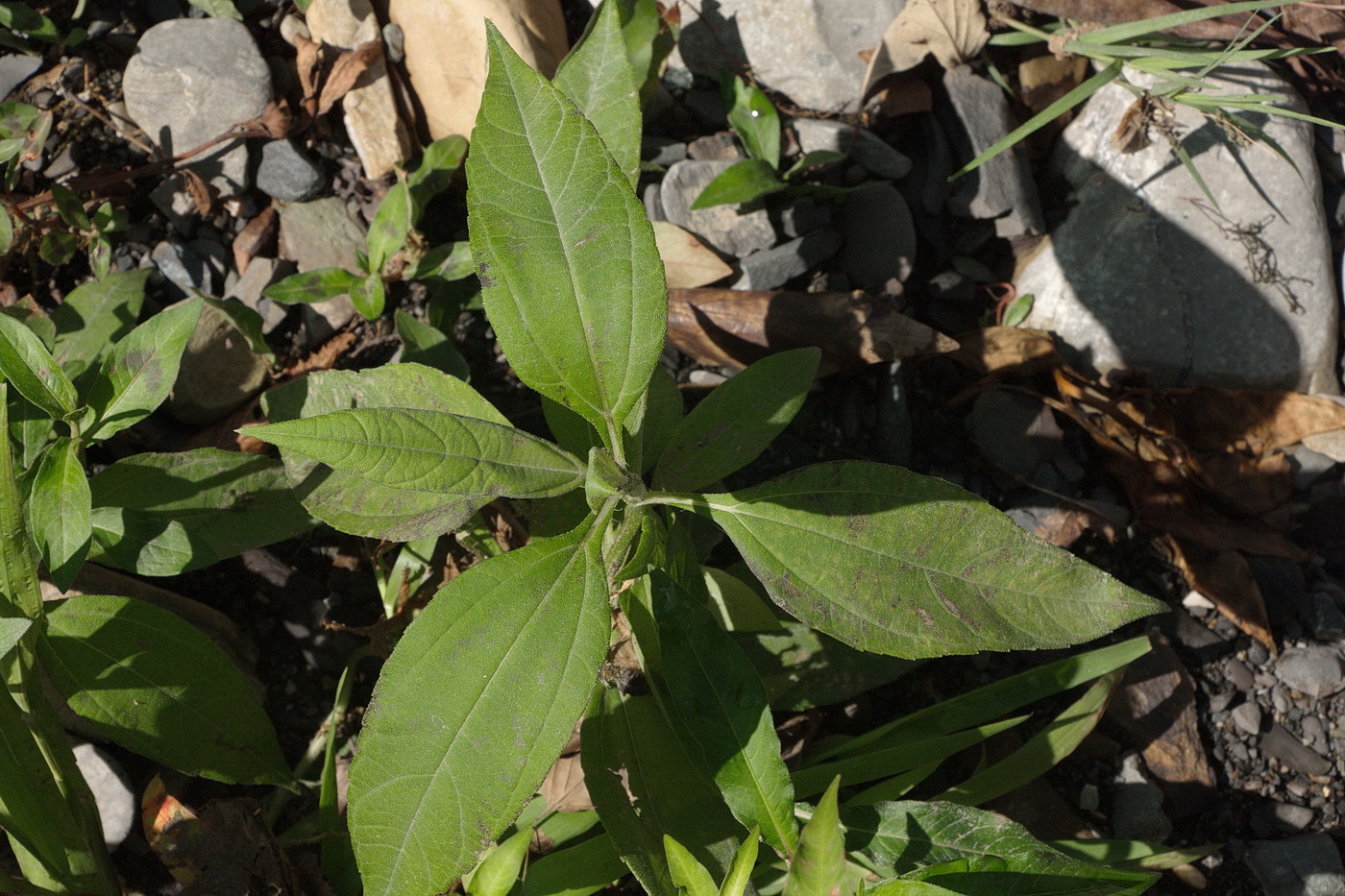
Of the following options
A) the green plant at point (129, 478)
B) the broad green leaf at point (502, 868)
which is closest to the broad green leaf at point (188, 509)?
the green plant at point (129, 478)

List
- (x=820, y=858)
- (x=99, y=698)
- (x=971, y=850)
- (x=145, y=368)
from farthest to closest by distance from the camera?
(x=145, y=368), (x=99, y=698), (x=971, y=850), (x=820, y=858)

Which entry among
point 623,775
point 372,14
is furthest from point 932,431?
point 372,14

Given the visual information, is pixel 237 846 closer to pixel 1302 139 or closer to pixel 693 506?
pixel 693 506

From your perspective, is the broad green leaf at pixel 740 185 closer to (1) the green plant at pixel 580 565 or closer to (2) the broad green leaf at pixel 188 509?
(1) the green plant at pixel 580 565

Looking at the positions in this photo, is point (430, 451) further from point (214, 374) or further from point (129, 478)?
point (214, 374)

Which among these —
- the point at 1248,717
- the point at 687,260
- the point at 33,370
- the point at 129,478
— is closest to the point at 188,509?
the point at 129,478

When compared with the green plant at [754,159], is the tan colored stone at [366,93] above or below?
above

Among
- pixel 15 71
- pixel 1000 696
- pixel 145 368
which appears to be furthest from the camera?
pixel 15 71
